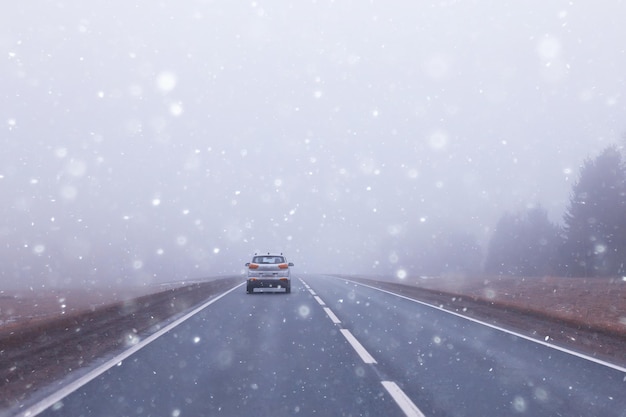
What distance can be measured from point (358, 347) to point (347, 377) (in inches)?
93.3

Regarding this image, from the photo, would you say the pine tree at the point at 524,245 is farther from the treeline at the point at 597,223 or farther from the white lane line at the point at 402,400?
the white lane line at the point at 402,400

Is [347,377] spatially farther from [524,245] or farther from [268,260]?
[524,245]

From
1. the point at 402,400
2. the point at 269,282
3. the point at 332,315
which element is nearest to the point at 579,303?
the point at 332,315

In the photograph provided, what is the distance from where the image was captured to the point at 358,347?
9.18 m

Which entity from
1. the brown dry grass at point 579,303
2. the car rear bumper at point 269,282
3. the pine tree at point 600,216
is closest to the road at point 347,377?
the brown dry grass at point 579,303

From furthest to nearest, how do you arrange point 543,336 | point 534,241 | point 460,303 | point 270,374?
point 534,241
point 460,303
point 543,336
point 270,374

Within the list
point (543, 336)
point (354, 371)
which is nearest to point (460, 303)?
point (543, 336)

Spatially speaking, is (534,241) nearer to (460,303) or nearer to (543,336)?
(460,303)

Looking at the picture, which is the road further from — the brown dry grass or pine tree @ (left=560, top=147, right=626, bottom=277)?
pine tree @ (left=560, top=147, right=626, bottom=277)

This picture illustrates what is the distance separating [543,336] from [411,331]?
2.63 metres

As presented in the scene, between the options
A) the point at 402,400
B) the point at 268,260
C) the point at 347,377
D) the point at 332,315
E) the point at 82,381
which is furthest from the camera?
the point at 268,260

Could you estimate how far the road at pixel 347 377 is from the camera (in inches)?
216

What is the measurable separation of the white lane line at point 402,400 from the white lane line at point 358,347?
61.1 inches

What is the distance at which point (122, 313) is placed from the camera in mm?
14820
